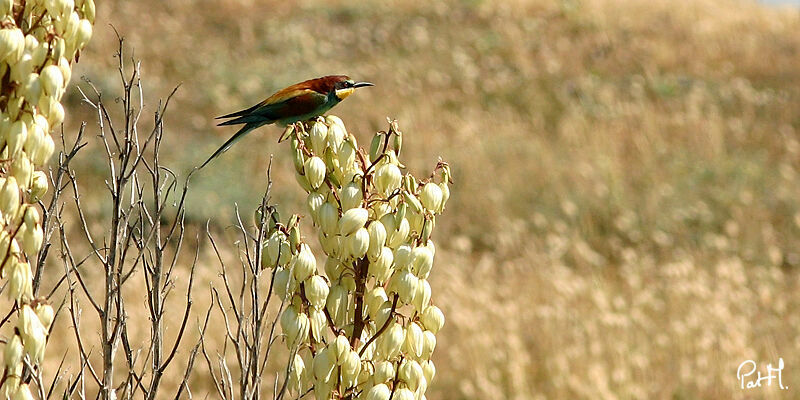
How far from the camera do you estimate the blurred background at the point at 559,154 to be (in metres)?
6.60

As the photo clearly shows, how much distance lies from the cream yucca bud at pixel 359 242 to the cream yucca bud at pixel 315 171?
0.15 meters

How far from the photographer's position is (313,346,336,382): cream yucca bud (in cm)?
187

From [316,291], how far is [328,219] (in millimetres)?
136

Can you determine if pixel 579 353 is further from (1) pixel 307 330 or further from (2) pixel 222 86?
(2) pixel 222 86

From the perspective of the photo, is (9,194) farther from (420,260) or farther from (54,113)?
(420,260)

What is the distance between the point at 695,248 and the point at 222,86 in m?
7.64

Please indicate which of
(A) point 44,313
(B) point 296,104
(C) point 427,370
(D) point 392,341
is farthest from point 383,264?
(B) point 296,104

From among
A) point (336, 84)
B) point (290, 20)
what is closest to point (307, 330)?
point (336, 84)

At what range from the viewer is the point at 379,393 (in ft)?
6.12

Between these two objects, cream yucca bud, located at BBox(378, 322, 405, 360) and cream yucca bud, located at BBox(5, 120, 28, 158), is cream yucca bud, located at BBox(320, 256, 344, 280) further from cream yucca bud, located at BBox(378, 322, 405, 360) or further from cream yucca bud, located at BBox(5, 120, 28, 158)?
cream yucca bud, located at BBox(5, 120, 28, 158)

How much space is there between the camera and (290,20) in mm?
18422

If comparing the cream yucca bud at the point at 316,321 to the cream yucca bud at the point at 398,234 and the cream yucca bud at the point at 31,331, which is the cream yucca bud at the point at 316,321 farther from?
the cream yucca bud at the point at 31,331

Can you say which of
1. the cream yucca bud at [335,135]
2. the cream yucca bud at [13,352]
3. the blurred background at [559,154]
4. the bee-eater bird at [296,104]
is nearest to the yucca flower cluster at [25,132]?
the cream yucca bud at [13,352]
